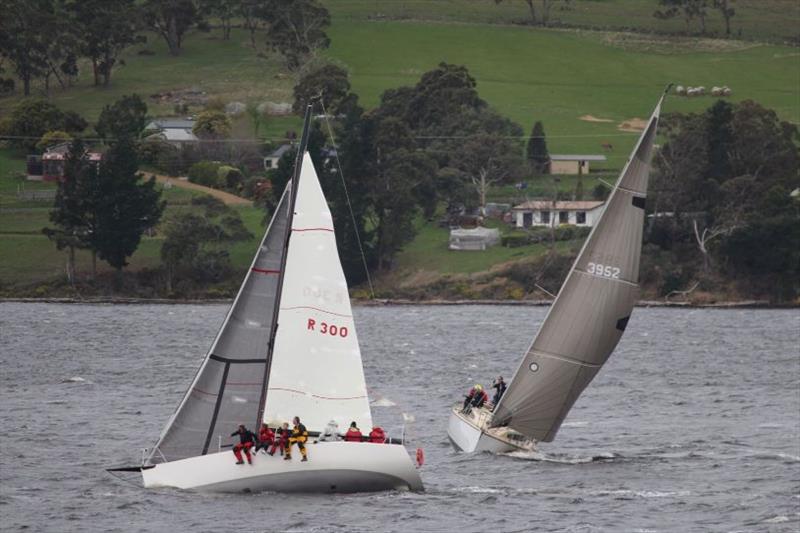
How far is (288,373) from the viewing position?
42.8 metres

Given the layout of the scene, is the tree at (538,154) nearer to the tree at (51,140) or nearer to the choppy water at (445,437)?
the tree at (51,140)

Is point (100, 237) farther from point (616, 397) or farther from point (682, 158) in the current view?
point (616, 397)

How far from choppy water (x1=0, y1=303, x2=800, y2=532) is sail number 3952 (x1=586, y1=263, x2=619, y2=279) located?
5.99 m

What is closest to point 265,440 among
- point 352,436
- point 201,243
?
point 352,436

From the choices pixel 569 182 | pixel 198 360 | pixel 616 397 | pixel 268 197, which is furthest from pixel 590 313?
pixel 569 182

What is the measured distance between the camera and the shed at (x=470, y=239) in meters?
143

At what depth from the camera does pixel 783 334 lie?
111375 millimetres

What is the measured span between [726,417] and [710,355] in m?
30.2

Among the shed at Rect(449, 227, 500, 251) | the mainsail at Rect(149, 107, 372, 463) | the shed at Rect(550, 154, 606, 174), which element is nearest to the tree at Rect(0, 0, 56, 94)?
the shed at Rect(550, 154, 606, 174)

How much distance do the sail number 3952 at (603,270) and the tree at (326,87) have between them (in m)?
125

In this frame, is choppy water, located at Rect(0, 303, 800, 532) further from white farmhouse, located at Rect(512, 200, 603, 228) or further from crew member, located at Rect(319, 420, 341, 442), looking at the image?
white farmhouse, located at Rect(512, 200, 603, 228)

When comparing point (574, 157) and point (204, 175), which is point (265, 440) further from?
point (574, 157)

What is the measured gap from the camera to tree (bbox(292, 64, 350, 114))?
577ft

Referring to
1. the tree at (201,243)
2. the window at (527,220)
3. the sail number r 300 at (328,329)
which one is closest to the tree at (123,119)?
the tree at (201,243)
